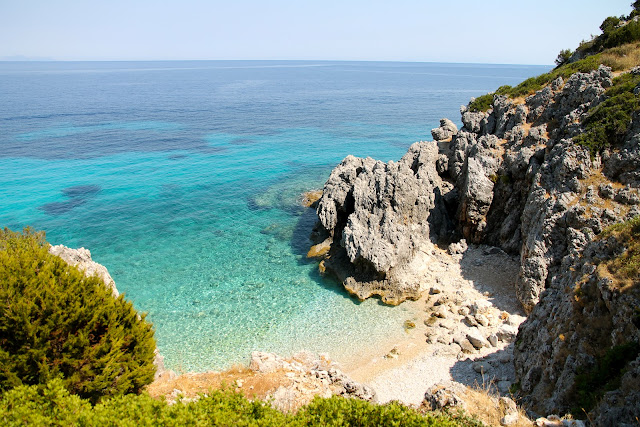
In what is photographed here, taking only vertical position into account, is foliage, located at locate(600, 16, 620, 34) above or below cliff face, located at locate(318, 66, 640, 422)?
above

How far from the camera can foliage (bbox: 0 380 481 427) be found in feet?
32.8

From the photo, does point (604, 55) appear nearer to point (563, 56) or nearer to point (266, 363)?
point (563, 56)

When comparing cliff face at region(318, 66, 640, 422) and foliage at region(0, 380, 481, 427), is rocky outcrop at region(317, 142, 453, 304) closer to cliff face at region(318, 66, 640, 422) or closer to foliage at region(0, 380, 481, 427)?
cliff face at region(318, 66, 640, 422)

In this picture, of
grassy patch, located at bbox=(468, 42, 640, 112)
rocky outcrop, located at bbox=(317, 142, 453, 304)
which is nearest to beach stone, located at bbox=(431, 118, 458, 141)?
rocky outcrop, located at bbox=(317, 142, 453, 304)

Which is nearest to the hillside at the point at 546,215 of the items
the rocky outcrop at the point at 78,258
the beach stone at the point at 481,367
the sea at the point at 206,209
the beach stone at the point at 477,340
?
the beach stone at the point at 481,367

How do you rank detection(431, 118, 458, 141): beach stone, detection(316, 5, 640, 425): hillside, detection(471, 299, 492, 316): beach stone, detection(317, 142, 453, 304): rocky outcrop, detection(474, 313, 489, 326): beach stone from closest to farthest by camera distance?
detection(316, 5, 640, 425): hillside → detection(474, 313, 489, 326): beach stone → detection(471, 299, 492, 316): beach stone → detection(317, 142, 453, 304): rocky outcrop → detection(431, 118, 458, 141): beach stone

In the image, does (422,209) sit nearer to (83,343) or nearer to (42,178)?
(83,343)

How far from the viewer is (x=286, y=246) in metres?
38.2

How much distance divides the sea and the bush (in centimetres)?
925

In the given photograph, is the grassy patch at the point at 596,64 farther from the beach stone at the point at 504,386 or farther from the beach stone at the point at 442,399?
the beach stone at the point at 442,399

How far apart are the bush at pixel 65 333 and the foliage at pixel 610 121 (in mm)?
31773

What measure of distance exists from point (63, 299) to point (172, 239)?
87.4ft

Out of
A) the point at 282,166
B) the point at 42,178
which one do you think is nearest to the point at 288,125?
the point at 282,166

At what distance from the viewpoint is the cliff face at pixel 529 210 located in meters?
16.3
